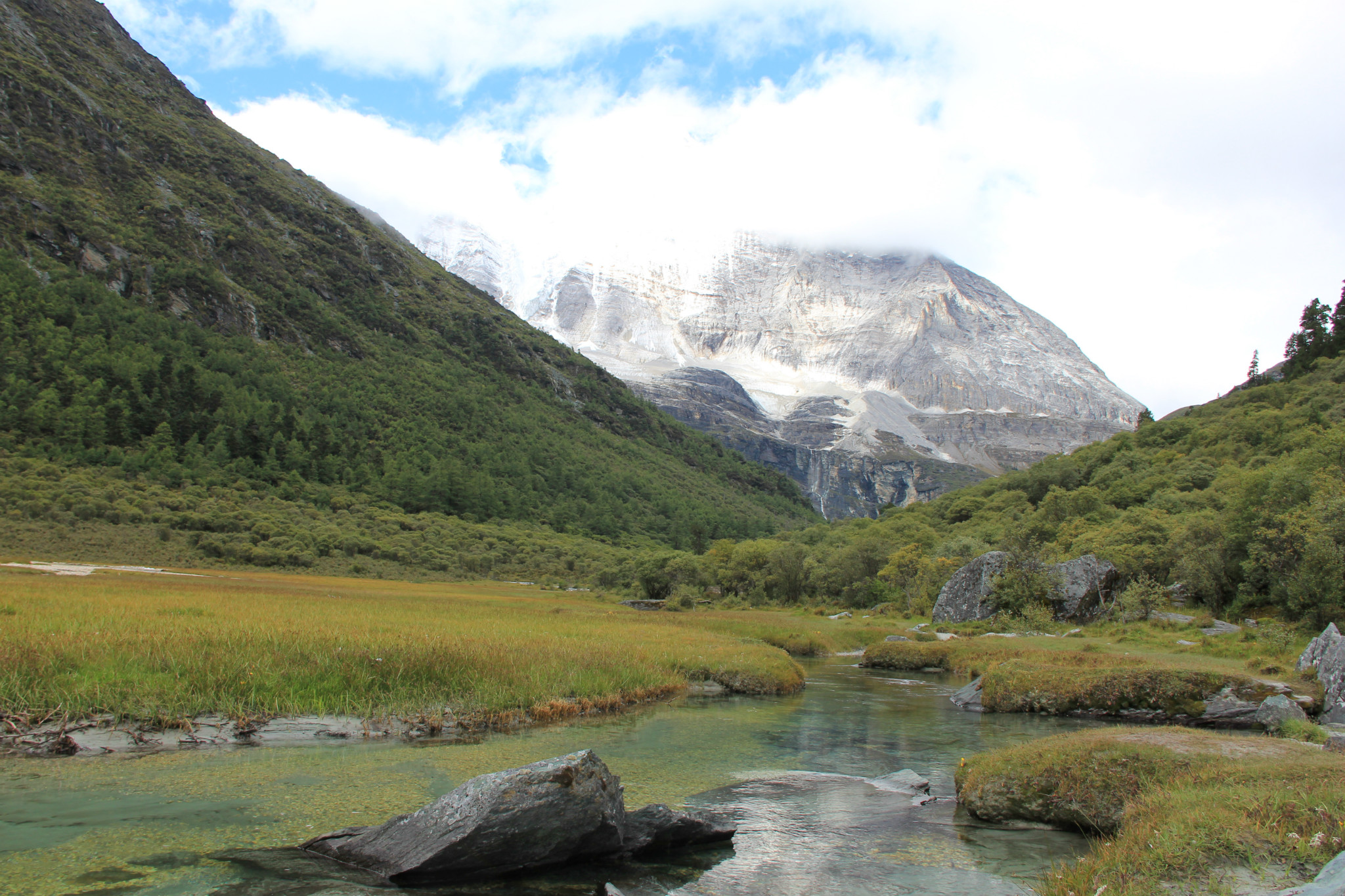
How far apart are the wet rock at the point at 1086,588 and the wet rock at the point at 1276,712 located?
1131 inches

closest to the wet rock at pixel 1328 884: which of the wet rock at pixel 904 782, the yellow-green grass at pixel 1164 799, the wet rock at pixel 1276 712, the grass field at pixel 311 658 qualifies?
the yellow-green grass at pixel 1164 799

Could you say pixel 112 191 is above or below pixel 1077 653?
above

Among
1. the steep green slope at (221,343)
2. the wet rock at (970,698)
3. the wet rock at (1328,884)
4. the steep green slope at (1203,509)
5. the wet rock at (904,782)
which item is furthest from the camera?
the steep green slope at (221,343)

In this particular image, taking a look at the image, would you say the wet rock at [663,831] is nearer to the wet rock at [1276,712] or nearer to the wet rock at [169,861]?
the wet rock at [169,861]

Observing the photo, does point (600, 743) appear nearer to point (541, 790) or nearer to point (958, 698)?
point (541, 790)

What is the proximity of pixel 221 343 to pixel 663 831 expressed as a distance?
141m

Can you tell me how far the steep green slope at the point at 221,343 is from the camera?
95062 millimetres

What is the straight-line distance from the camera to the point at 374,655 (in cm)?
1808

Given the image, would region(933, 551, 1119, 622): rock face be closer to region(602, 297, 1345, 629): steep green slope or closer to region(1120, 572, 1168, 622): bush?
region(602, 297, 1345, 629): steep green slope

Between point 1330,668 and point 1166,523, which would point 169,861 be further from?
point 1166,523

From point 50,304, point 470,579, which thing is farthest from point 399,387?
point 470,579

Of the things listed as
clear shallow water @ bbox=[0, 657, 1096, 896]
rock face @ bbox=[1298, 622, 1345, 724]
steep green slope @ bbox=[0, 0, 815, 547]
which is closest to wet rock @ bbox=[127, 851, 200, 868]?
clear shallow water @ bbox=[0, 657, 1096, 896]

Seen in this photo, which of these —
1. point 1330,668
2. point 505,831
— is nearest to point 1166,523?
point 1330,668

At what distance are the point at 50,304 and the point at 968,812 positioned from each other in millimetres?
129199
